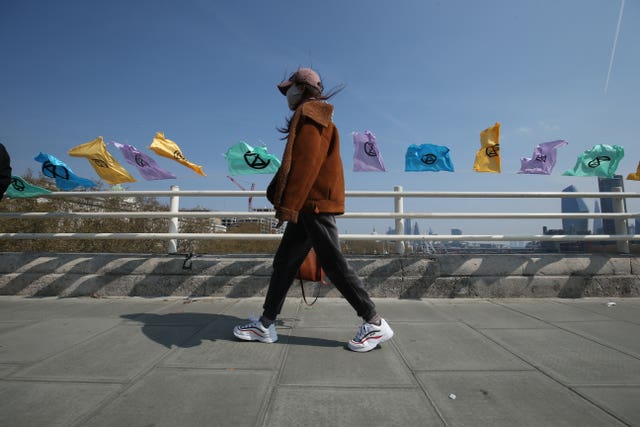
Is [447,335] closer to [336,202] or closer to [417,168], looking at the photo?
[336,202]

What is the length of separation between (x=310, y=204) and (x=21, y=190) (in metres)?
4.02

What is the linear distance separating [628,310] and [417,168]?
122 inches

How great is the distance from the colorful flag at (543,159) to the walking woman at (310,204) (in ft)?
14.9

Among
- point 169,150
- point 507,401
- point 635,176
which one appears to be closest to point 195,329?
point 507,401

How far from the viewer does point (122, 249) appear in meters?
6.40

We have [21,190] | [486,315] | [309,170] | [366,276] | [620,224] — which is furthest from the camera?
[620,224]

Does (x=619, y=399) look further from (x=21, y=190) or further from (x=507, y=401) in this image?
(x=21, y=190)

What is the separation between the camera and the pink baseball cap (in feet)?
7.31

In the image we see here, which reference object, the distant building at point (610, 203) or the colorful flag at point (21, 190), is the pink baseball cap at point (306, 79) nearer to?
the colorful flag at point (21, 190)

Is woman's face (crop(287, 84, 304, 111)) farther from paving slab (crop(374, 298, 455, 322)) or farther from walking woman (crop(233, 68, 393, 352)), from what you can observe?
paving slab (crop(374, 298, 455, 322))

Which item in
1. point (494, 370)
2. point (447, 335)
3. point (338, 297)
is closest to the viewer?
point (494, 370)

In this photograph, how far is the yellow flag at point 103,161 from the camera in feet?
14.3

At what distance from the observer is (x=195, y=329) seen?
2.46 m

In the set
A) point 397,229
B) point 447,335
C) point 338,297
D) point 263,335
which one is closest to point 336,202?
point 263,335
